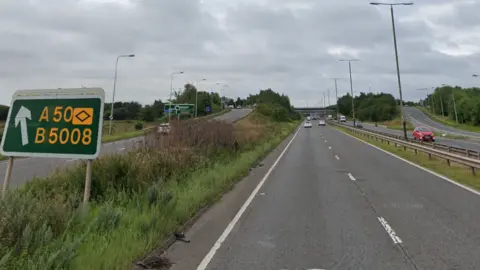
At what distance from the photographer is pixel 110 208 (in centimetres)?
761

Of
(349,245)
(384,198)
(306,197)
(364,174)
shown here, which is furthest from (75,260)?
(364,174)

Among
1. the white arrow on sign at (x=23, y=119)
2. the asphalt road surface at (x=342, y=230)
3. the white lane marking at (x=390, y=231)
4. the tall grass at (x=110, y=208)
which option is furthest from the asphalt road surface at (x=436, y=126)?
the white arrow on sign at (x=23, y=119)

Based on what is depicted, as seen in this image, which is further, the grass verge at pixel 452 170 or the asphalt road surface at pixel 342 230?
the grass verge at pixel 452 170

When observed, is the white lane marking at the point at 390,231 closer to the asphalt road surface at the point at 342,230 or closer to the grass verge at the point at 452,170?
the asphalt road surface at the point at 342,230

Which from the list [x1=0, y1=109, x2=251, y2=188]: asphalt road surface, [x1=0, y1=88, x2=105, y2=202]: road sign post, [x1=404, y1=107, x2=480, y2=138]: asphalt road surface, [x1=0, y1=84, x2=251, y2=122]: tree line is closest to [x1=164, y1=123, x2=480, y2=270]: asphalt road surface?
[x1=0, y1=88, x2=105, y2=202]: road sign post

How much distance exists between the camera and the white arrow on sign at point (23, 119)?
8.63 m

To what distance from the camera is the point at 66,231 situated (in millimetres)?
6441

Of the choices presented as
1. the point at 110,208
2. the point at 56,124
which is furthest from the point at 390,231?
the point at 56,124

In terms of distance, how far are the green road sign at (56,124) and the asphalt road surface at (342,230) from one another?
281 centimetres

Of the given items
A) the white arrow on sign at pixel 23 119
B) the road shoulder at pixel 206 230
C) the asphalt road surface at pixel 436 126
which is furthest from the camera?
the asphalt road surface at pixel 436 126

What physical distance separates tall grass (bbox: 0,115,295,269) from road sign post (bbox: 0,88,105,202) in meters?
0.91

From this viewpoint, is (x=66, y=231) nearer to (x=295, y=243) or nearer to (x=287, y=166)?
(x=295, y=243)

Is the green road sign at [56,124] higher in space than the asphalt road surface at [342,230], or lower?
higher

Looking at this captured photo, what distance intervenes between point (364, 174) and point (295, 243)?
434 inches
